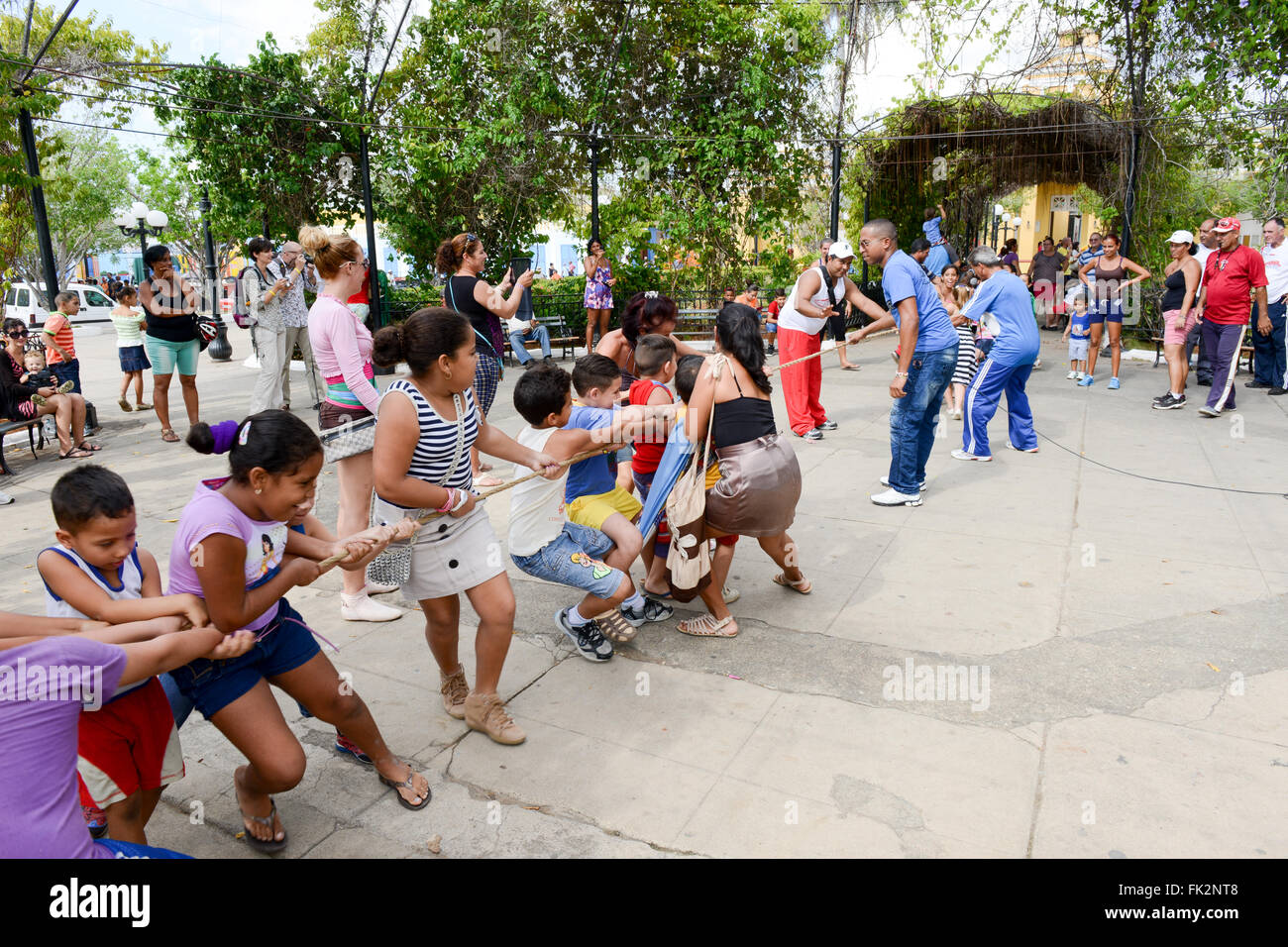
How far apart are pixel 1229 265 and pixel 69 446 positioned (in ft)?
38.0

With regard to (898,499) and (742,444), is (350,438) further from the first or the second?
(898,499)

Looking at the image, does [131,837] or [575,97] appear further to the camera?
[575,97]

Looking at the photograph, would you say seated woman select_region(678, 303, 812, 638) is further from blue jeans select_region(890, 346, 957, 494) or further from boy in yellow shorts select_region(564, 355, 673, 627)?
blue jeans select_region(890, 346, 957, 494)

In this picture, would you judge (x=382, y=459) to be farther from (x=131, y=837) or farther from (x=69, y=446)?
(x=69, y=446)

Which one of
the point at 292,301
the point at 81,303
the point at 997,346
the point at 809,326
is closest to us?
the point at 997,346

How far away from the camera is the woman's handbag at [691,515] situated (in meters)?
3.89

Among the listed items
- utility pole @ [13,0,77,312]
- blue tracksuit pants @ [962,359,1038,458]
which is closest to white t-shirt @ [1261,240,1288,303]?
blue tracksuit pants @ [962,359,1038,458]

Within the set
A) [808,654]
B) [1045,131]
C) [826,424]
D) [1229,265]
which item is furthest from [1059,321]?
[808,654]

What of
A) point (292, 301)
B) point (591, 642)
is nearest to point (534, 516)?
point (591, 642)

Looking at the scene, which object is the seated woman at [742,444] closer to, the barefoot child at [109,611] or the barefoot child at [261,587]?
the barefoot child at [261,587]

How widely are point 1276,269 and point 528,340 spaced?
1012cm

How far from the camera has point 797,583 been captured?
4.65 meters

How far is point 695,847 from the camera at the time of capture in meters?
2.67

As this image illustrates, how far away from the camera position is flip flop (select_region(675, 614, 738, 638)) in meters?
4.16
